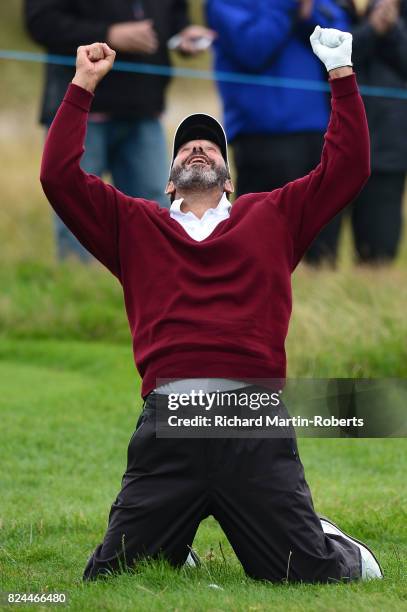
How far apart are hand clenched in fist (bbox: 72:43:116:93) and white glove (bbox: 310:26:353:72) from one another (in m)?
0.77

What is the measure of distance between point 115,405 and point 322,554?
3.55m

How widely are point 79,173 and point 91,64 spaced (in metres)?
0.40

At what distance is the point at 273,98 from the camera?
10516mm

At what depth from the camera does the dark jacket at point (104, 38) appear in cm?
1047

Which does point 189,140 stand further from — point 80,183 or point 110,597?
point 110,597

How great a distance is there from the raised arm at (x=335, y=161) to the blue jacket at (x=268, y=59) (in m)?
4.41

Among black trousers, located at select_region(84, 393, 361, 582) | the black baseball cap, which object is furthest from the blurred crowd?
black trousers, located at select_region(84, 393, 361, 582)

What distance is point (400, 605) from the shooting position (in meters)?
5.14

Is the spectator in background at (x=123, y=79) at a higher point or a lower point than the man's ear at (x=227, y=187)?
higher

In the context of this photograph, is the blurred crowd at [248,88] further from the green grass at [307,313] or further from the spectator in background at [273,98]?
the green grass at [307,313]

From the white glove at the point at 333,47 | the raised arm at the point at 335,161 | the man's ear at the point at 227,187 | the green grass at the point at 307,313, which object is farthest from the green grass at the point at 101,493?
the white glove at the point at 333,47

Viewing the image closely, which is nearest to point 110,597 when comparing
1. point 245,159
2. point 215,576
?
point 215,576

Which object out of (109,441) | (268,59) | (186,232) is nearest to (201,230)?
(186,232)

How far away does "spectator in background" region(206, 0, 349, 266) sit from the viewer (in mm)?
10297
